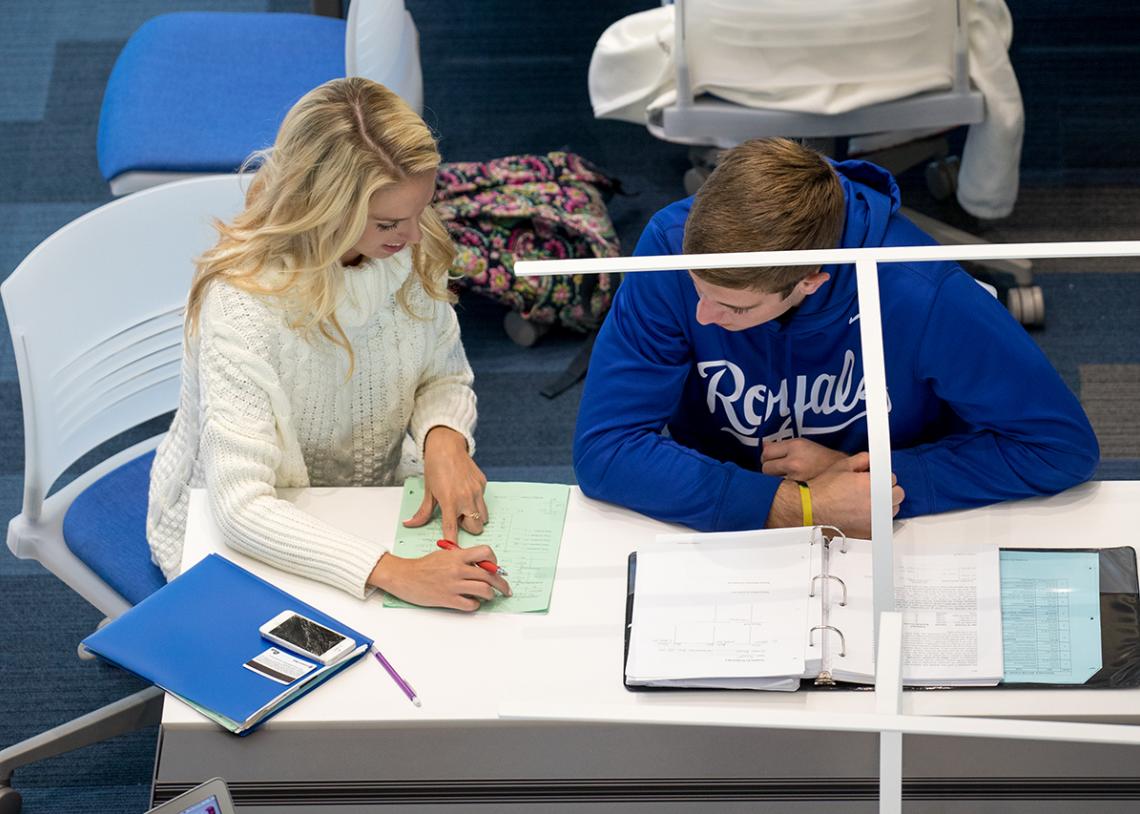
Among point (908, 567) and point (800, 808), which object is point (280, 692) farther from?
point (908, 567)

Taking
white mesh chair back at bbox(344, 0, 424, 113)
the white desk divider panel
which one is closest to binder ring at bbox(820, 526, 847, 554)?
the white desk divider panel

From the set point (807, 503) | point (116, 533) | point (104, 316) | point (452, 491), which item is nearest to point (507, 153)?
point (104, 316)

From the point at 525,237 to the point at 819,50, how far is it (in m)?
0.79

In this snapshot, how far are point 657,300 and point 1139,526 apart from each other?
0.72 metres

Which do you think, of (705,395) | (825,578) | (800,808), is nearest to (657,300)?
(705,395)

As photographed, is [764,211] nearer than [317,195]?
Yes

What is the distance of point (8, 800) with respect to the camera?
2.36 metres

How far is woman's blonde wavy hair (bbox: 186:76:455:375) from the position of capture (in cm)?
179

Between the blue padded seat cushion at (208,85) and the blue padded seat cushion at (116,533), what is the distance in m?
0.87

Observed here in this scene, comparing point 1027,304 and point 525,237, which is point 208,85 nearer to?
point 525,237

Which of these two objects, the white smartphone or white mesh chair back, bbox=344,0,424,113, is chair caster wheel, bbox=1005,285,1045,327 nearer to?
white mesh chair back, bbox=344,0,424,113

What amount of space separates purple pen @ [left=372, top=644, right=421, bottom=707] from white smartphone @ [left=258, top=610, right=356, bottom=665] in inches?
1.3

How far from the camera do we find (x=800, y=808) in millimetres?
1670

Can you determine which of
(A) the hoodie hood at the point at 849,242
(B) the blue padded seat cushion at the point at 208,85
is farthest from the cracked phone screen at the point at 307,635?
(B) the blue padded seat cushion at the point at 208,85
